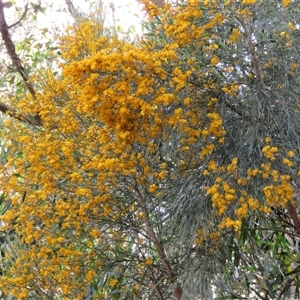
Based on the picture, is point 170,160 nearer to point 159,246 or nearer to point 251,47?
point 159,246

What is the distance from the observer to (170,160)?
168 centimetres

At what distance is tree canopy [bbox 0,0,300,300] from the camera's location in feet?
4.51

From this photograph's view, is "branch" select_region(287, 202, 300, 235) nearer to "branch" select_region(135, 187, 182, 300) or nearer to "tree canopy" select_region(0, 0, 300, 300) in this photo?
"tree canopy" select_region(0, 0, 300, 300)

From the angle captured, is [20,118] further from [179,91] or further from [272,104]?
[272,104]

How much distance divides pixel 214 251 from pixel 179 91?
1.78ft

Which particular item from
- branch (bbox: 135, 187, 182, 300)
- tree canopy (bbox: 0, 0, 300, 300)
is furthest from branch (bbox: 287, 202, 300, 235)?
branch (bbox: 135, 187, 182, 300)

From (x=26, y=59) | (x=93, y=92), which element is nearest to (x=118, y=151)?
(x=93, y=92)

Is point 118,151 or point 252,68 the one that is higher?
point 252,68

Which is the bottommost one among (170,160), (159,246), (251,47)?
(159,246)

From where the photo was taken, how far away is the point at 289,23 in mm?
1402

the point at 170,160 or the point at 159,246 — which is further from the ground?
the point at 170,160

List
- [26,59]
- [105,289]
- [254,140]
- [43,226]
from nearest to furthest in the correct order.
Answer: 1. [254,140]
2. [43,226]
3. [105,289]
4. [26,59]

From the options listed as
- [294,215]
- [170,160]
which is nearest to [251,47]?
[170,160]

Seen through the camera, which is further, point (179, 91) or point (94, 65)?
point (179, 91)
